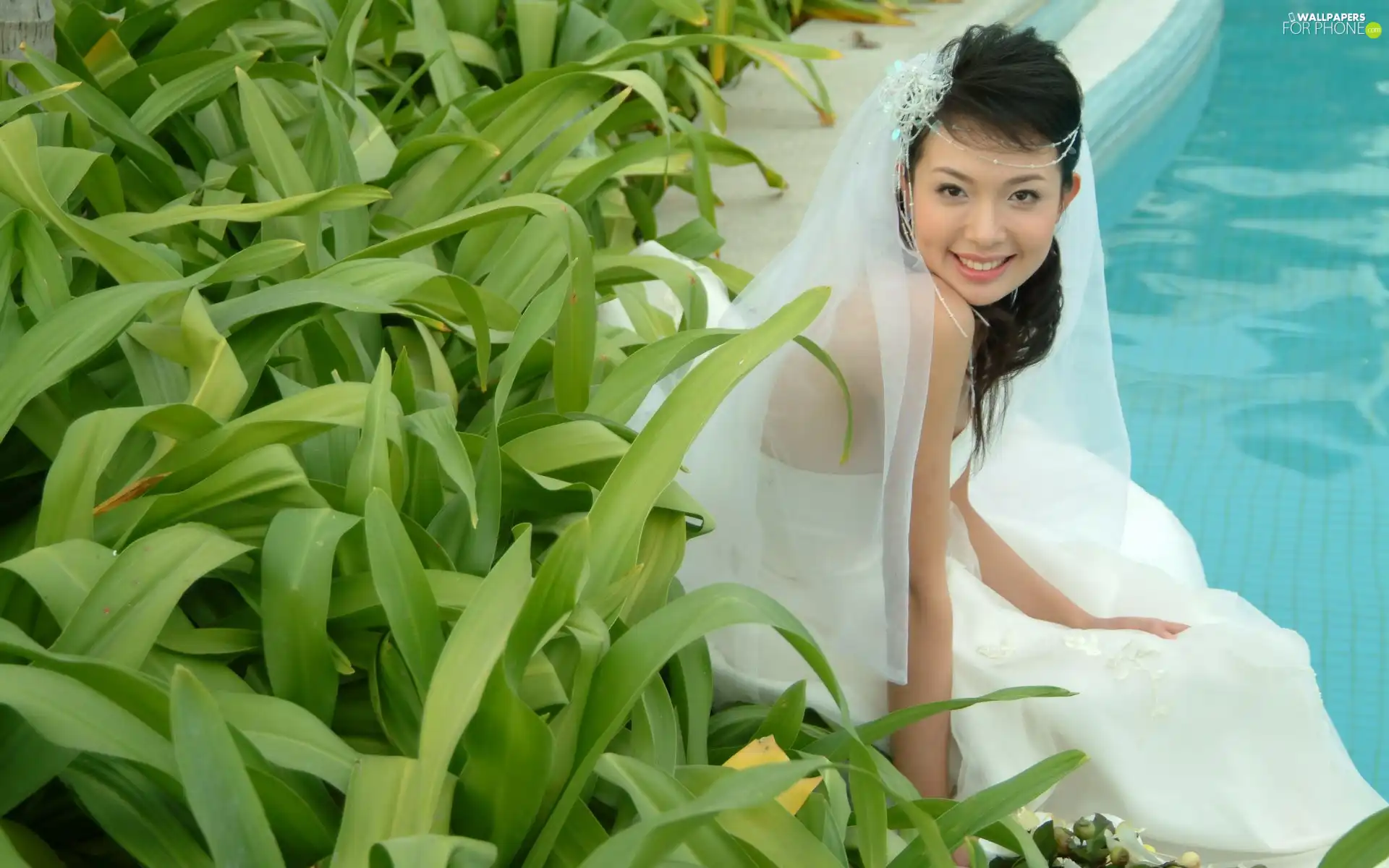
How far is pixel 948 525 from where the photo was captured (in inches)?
79.3

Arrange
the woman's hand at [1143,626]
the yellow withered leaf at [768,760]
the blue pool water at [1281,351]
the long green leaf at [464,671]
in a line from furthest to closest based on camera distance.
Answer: the blue pool water at [1281,351], the woman's hand at [1143,626], the yellow withered leaf at [768,760], the long green leaf at [464,671]

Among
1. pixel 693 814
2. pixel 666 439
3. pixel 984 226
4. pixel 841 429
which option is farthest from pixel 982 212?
pixel 693 814

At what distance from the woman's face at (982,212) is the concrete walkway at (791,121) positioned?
115 centimetres

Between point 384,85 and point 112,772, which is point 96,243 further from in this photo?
point 384,85

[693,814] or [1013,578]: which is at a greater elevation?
[693,814]

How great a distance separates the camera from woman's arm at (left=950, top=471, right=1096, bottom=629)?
2.21 metres

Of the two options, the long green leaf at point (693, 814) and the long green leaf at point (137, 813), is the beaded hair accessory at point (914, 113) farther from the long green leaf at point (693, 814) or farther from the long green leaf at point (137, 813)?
the long green leaf at point (137, 813)

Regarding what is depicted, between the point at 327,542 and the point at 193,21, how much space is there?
1483 mm

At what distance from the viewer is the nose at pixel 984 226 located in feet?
6.15

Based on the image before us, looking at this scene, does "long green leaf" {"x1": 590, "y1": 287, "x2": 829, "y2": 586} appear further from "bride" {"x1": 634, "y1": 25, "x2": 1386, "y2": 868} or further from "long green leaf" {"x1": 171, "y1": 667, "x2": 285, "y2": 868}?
"long green leaf" {"x1": 171, "y1": 667, "x2": 285, "y2": 868}

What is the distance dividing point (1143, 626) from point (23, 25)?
1980 mm

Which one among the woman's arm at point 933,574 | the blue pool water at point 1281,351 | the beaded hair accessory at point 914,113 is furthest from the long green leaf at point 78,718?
the blue pool water at point 1281,351

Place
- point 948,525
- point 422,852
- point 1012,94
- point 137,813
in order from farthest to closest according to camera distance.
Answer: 1. point 948,525
2. point 1012,94
3. point 137,813
4. point 422,852

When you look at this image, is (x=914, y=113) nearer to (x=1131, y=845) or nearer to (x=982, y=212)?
(x=982, y=212)
